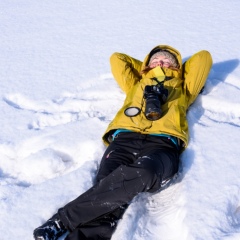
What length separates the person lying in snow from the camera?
2.49 metres

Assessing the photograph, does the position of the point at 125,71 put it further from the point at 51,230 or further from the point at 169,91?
the point at 51,230

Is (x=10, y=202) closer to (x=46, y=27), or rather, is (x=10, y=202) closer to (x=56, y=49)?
(x=56, y=49)

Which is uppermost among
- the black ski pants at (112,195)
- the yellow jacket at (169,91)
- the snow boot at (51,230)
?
the yellow jacket at (169,91)

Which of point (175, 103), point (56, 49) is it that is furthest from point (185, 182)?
point (56, 49)

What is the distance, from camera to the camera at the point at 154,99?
291 cm

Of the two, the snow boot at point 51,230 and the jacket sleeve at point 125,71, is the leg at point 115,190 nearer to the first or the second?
the snow boot at point 51,230

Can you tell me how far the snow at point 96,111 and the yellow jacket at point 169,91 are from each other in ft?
0.70

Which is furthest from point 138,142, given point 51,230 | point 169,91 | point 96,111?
point 96,111

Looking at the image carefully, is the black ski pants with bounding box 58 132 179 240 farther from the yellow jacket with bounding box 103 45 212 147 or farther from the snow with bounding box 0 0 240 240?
the yellow jacket with bounding box 103 45 212 147

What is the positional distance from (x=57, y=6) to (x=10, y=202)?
5.08 meters

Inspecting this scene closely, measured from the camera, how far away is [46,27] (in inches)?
245

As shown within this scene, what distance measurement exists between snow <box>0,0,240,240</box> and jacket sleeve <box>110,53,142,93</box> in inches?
8.8

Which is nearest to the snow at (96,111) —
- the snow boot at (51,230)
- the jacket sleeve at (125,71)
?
the snow boot at (51,230)

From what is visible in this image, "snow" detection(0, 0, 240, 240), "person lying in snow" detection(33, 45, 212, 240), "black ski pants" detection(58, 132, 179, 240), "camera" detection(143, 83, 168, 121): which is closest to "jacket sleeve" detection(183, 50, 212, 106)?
"person lying in snow" detection(33, 45, 212, 240)
